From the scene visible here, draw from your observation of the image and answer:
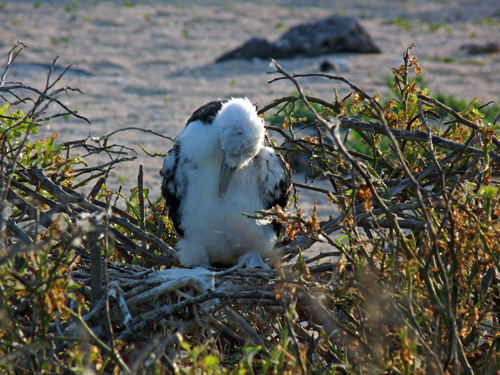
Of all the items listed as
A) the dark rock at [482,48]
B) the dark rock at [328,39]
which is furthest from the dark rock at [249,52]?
the dark rock at [482,48]

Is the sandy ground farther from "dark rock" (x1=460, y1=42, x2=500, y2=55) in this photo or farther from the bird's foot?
the bird's foot

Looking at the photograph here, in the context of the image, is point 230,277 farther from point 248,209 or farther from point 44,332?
point 44,332

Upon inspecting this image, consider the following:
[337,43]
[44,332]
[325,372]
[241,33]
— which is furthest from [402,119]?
[241,33]

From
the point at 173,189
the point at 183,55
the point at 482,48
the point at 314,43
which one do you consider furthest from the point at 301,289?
the point at 482,48

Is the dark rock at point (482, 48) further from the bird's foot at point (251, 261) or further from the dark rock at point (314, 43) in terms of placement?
the bird's foot at point (251, 261)

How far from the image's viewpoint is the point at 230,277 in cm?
321

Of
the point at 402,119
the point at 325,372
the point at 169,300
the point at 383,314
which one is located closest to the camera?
the point at 383,314

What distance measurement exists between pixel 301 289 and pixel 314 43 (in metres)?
11.4

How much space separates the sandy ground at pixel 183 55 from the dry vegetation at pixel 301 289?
3228mm

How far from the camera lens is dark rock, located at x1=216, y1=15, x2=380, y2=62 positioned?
43.0 ft

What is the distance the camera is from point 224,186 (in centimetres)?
358

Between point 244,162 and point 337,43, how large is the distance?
34.6ft

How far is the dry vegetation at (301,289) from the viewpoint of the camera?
7.29ft

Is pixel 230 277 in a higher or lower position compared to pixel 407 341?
lower
